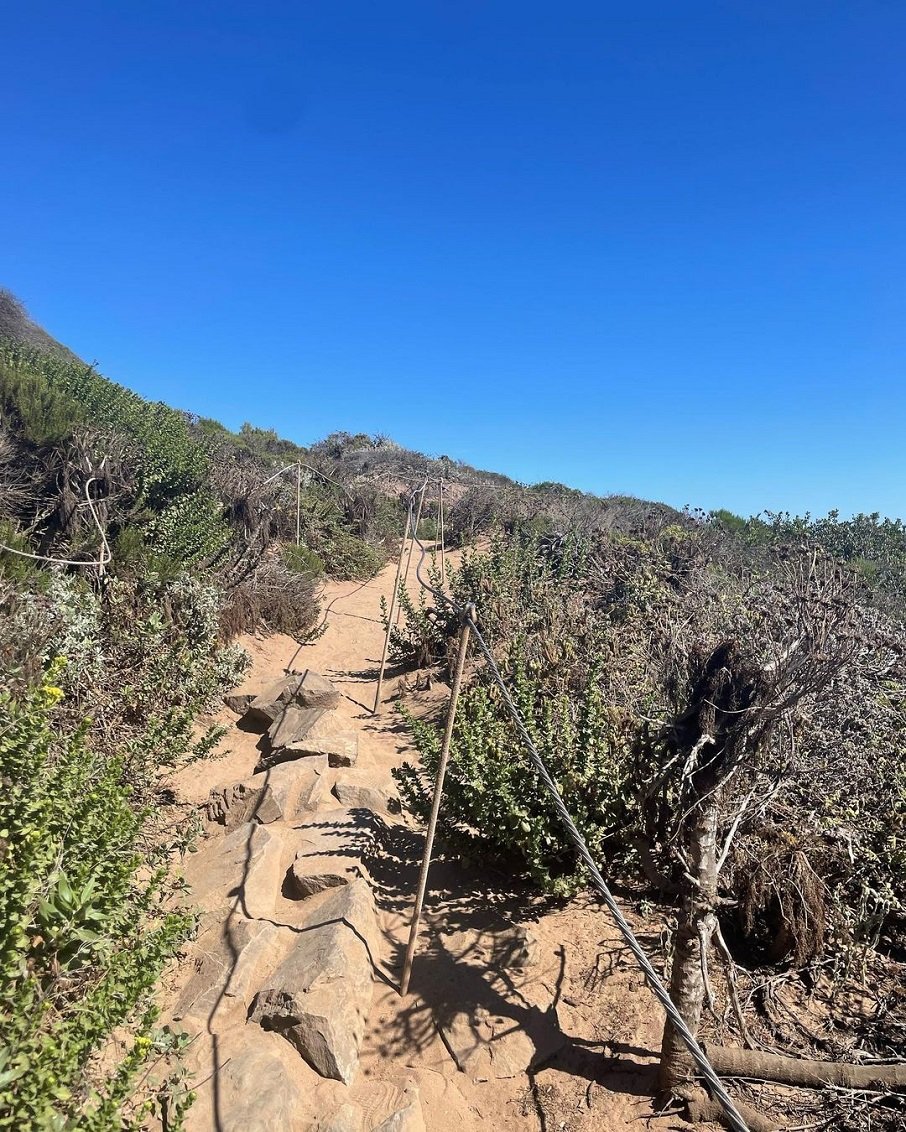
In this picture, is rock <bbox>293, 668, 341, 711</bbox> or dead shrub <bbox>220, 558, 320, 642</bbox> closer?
rock <bbox>293, 668, 341, 711</bbox>

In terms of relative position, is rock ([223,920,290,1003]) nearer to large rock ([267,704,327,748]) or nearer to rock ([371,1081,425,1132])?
rock ([371,1081,425,1132])

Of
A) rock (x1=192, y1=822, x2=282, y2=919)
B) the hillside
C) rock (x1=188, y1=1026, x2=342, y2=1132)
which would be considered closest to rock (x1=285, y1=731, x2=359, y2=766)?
the hillside

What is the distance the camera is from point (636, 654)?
6164 millimetres

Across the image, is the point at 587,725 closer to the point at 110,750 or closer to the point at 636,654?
the point at 636,654

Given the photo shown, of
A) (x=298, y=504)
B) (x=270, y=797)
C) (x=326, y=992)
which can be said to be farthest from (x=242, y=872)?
(x=298, y=504)

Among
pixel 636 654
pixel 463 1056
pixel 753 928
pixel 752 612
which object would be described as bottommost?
pixel 463 1056

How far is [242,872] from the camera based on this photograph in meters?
4.02

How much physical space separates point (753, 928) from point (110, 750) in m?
4.51

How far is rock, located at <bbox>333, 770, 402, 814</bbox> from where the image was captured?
4.92 m

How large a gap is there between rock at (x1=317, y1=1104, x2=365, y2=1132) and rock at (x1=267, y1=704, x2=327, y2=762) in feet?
10.8

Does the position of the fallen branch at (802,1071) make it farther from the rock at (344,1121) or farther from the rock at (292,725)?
the rock at (292,725)

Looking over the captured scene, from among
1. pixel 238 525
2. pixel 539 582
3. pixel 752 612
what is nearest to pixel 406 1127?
A: pixel 752 612

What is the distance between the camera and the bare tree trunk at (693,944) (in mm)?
2709

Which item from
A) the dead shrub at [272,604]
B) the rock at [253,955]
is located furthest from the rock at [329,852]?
the dead shrub at [272,604]
